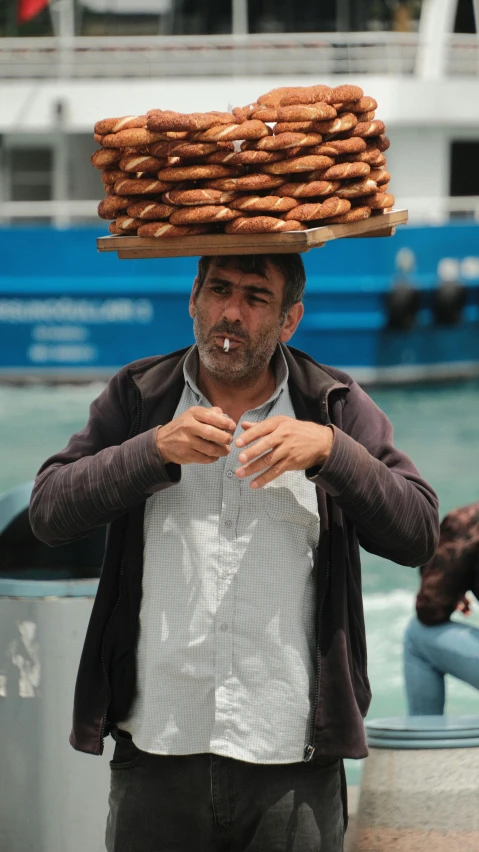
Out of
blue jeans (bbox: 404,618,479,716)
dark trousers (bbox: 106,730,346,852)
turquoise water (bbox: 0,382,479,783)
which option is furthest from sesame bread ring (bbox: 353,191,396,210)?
turquoise water (bbox: 0,382,479,783)

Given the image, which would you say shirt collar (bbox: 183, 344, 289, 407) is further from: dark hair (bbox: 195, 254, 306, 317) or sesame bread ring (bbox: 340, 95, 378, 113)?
sesame bread ring (bbox: 340, 95, 378, 113)

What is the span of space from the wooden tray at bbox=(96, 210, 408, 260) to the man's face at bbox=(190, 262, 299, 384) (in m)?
0.07

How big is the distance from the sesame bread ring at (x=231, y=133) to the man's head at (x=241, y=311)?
0.19 meters

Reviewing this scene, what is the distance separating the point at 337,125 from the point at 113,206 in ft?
1.29

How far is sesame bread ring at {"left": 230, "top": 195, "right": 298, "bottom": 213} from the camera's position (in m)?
1.96

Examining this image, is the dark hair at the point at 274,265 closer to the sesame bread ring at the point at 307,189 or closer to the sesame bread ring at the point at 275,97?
the sesame bread ring at the point at 307,189

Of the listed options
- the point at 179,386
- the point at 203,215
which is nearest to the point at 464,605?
the point at 179,386

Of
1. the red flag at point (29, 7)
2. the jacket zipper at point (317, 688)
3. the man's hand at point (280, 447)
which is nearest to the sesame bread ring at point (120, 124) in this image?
the man's hand at point (280, 447)

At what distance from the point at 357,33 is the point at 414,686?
11197mm

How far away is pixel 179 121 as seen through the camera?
6.49 ft

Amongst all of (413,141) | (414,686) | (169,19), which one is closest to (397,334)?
(413,141)

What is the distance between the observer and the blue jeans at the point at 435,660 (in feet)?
10.6

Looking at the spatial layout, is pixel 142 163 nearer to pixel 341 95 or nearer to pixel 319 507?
pixel 341 95

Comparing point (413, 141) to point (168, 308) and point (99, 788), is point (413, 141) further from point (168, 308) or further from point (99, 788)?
point (99, 788)
